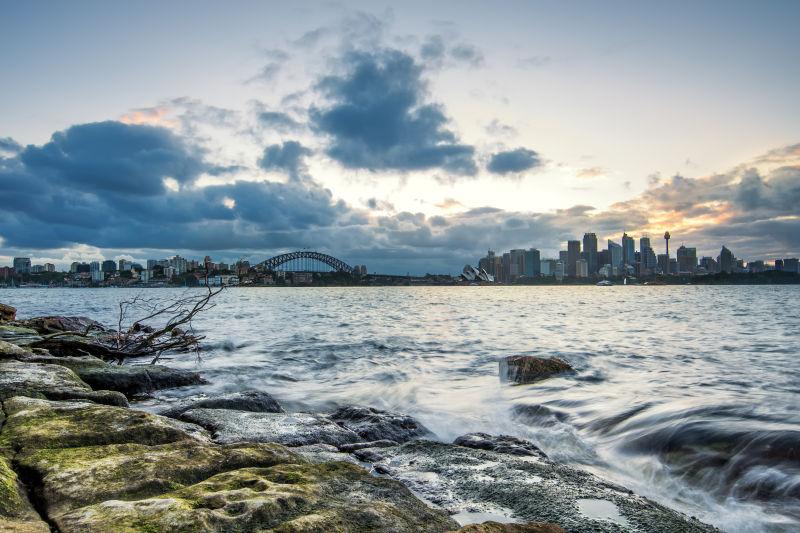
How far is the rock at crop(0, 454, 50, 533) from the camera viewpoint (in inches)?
89.3

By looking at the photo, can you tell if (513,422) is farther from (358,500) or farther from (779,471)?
(358,500)

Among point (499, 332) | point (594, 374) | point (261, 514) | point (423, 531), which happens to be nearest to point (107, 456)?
point (261, 514)

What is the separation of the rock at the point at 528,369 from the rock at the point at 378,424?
209 inches

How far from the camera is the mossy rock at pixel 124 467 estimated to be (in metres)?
2.88

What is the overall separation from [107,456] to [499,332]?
2609 centimetres

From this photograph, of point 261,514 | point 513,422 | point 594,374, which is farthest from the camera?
point 594,374

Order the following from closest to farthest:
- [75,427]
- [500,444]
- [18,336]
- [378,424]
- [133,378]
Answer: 1. [75,427]
2. [500,444]
3. [378,424]
4. [133,378]
5. [18,336]

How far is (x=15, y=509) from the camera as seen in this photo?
8.30 feet

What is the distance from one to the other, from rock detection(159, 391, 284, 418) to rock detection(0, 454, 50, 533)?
4676 mm

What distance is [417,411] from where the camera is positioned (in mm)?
10484

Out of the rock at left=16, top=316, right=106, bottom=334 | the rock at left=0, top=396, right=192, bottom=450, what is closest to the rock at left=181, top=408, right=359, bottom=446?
the rock at left=0, top=396, right=192, bottom=450

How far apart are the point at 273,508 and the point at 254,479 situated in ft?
1.89

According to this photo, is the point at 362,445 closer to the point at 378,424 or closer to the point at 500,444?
the point at 378,424

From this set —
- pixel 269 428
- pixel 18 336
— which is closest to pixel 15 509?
pixel 269 428
